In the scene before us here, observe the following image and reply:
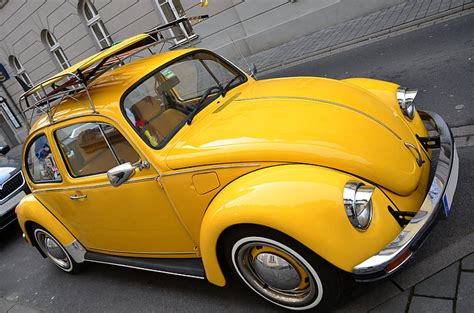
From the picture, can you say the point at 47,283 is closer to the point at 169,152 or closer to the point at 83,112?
the point at 83,112

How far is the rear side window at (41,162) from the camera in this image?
143 inches

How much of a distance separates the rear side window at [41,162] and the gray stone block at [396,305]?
9.61 feet

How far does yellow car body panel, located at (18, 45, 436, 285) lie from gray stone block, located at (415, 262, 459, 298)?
0.48 meters

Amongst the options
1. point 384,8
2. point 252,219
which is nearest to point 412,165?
point 252,219

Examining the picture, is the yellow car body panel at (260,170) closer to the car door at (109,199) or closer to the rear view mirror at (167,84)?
the car door at (109,199)

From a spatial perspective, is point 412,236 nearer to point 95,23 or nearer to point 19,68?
point 95,23

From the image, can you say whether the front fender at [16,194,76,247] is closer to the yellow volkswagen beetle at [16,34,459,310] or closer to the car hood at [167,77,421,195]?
the yellow volkswagen beetle at [16,34,459,310]

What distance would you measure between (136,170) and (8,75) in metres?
19.2

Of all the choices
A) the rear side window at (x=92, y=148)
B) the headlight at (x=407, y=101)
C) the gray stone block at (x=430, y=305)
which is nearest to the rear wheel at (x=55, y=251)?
the rear side window at (x=92, y=148)

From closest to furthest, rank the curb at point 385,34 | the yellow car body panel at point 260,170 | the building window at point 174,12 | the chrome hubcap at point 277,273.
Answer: the yellow car body panel at point 260,170, the chrome hubcap at point 277,273, the curb at point 385,34, the building window at point 174,12

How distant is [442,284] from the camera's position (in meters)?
2.36

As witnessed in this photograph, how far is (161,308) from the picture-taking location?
10.7 feet

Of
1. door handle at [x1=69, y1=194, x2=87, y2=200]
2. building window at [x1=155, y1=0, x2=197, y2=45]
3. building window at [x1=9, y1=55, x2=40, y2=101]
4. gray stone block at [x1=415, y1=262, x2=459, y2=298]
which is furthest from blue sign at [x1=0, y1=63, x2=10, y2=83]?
gray stone block at [x1=415, y1=262, x2=459, y2=298]

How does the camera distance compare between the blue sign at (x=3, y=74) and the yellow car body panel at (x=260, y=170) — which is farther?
the blue sign at (x=3, y=74)
